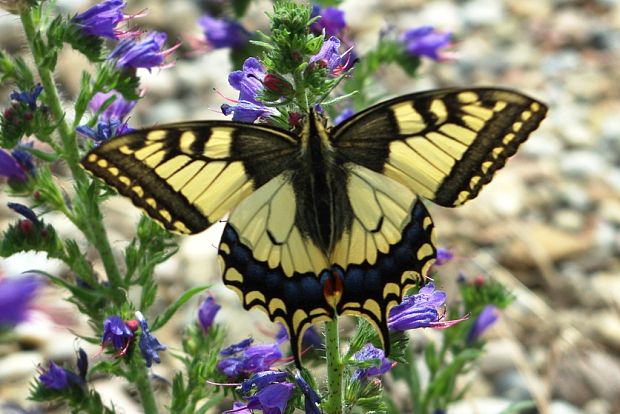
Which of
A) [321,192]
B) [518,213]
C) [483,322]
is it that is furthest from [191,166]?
[518,213]

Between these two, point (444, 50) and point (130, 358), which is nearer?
point (130, 358)

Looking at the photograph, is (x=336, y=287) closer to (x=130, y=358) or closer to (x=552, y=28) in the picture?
(x=130, y=358)

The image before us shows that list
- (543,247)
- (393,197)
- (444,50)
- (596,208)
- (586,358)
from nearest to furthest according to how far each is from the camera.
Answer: (393,197)
(444,50)
(586,358)
(543,247)
(596,208)

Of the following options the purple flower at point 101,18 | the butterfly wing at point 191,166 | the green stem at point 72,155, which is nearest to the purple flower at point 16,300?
the butterfly wing at point 191,166

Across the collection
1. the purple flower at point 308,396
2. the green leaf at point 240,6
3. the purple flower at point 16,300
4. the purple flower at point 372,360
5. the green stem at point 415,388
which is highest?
the green leaf at point 240,6

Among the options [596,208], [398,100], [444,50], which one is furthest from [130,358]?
[596,208]

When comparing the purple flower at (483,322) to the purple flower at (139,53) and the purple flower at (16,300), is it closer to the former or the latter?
the purple flower at (139,53)

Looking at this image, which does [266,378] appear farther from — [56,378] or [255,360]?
[56,378]
